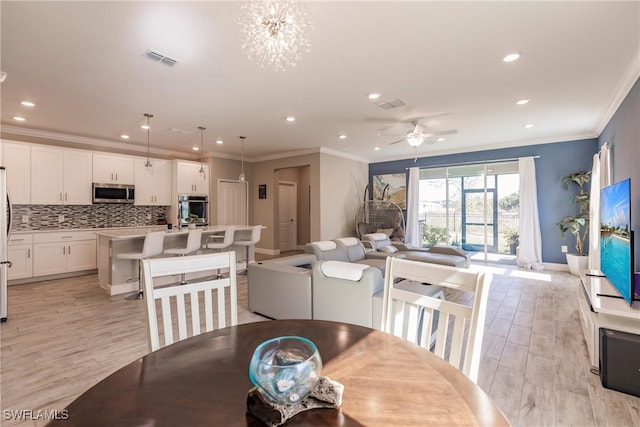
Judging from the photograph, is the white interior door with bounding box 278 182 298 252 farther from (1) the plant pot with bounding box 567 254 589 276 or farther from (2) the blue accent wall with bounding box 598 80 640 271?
(2) the blue accent wall with bounding box 598 80 640 271

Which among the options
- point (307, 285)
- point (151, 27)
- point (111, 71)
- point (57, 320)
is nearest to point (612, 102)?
point (307, 285)

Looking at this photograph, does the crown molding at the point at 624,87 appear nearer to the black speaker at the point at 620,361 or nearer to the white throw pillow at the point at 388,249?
the black speaker at the point at 620,361

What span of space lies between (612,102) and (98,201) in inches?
339

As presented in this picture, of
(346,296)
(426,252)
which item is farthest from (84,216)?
(426,252)

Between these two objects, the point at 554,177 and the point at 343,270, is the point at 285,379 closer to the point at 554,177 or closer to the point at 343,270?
the point at 343,270

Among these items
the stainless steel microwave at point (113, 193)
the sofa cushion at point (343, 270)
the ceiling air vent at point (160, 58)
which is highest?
the ceiling air vent at point (160, 58)

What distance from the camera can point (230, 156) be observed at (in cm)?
789

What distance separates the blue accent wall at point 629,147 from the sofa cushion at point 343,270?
2.80 metres

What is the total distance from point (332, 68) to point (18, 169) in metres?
5.65

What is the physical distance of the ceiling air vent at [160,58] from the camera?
2.75 metres

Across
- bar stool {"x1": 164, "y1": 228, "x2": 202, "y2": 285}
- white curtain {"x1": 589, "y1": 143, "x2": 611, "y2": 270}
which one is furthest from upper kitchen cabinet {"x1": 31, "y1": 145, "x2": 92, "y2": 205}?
white curtain {"x1": 589, "y1": 143, "x2": 611, "y2": 270}

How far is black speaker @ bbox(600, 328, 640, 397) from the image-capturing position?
202 centimetres

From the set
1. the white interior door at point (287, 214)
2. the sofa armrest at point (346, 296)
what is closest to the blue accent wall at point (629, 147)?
the sofa armrest at point (346, 296)

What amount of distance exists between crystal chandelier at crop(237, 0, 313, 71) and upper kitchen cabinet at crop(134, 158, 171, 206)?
4.95 meters
